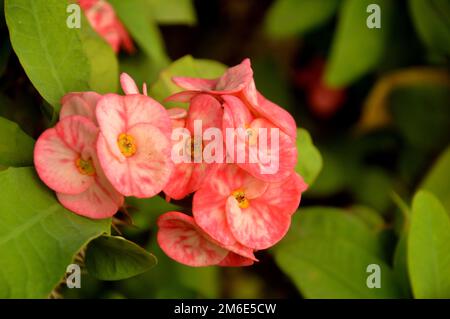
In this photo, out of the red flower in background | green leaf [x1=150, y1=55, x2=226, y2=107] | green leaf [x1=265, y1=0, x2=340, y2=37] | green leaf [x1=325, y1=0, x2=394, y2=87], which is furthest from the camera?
the red flower in background

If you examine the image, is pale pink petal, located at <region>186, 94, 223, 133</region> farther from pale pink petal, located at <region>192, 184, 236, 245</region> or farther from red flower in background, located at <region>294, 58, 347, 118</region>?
red flower in background, located at <region>294, 58, 347, 118</region>

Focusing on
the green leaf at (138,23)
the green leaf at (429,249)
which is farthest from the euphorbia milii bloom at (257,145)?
the green leaf at (138,23)

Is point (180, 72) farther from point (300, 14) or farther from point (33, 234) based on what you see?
point (300, 14)

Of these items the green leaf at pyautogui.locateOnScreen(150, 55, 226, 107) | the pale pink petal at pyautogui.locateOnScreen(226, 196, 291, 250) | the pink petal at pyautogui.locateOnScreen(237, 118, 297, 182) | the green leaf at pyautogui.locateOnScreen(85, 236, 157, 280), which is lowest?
the green leaf at pyautogui.locateOnScreen(85, 236, 157, 280)

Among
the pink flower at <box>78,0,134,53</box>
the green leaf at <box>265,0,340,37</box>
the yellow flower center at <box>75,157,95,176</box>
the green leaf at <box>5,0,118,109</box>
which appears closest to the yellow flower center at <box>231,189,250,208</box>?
the yellow flower center at <box>75,157,95,176</box>

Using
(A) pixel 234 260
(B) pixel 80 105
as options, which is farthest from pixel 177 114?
(A) pixel 234 260

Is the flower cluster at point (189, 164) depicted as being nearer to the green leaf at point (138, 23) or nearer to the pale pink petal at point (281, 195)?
the pale pink petal at point (281, 195)
